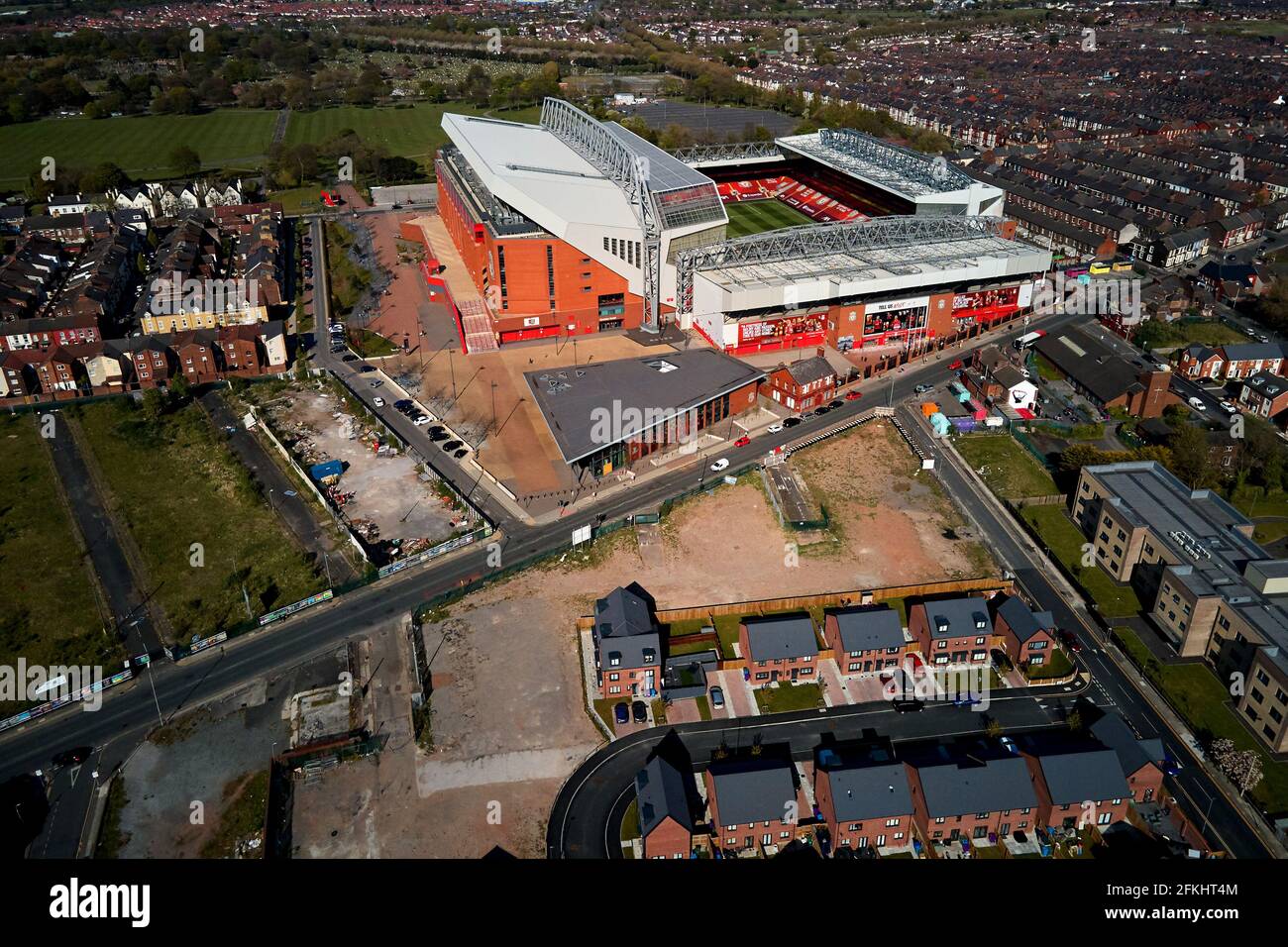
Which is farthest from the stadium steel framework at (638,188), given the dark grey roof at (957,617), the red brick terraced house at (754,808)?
the red brick terraced house at (754,808)

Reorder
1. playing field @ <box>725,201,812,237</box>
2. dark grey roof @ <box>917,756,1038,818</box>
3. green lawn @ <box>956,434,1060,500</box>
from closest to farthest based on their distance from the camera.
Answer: dark grey roof @ <box>917,756,1038,818</box>
green lawn @ <box>956,434,1060,500</box>
playing field @ <box>725,201,812,237</box>

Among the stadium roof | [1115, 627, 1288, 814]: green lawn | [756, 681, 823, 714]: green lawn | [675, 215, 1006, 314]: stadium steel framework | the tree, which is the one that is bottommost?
[756, 681, 823, 714]: green lawn

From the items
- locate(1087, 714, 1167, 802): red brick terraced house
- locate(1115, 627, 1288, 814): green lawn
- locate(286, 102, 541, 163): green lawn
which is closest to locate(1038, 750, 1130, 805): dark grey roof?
locate(1087, 714, 1167, 802): red brick terraced house

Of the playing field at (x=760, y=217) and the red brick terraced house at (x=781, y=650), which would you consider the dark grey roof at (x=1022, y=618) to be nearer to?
the red brick terraced house at (x=781, y=650)

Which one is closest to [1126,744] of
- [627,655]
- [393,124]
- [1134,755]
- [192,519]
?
[1134,755]

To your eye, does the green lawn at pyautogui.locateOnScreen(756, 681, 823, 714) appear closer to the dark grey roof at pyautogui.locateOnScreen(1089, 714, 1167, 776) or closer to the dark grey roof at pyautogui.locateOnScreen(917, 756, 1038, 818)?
the dark grey roof at pyautogui.locateOnScreen(917, 756, 1038, 818)
